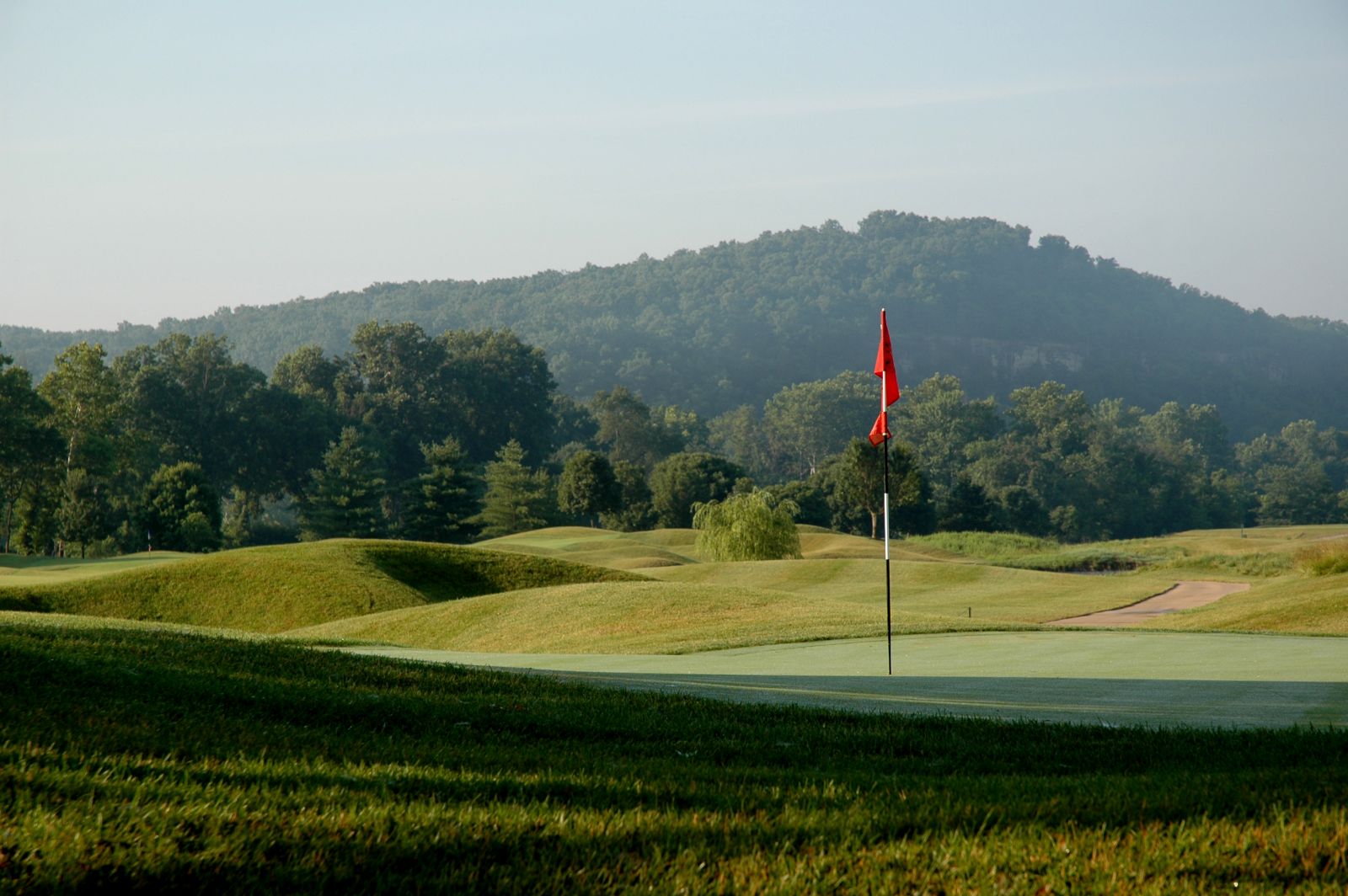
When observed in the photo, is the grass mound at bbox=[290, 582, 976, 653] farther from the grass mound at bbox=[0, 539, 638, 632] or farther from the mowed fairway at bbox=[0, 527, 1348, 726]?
the grass mound at bbox=[0, 539, 638, 632]

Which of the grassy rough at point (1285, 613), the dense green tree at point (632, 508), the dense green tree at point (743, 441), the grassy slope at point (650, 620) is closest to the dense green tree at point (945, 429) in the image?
the dense green tree at point (743, 441)

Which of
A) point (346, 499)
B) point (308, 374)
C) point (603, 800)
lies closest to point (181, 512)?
point (346, 499)

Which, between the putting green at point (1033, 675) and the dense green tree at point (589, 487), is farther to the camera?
the dense green tree at point (589, 487)

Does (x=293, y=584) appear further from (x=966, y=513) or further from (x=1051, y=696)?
(x=966, y=513)

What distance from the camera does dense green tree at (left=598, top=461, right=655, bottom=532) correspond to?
8812 cm

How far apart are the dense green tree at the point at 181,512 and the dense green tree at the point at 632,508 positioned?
1162 inches

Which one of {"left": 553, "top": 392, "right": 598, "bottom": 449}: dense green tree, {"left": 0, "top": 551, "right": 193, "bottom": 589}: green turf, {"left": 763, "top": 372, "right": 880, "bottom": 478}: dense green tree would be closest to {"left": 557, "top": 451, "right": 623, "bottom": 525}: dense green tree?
{"left": 0, "top": 551, "right": 193, "bottom": 589}: green turf

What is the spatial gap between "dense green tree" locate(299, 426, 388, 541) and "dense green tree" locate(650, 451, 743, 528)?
20.4 metres

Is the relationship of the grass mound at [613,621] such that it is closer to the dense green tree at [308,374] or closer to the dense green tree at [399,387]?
the dense green tree at [399,387]

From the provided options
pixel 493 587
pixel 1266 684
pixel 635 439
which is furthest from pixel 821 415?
pixel 1266 684

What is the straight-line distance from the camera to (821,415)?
140m

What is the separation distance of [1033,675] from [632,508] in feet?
250

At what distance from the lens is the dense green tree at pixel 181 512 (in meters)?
65.9

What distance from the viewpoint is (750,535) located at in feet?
174
